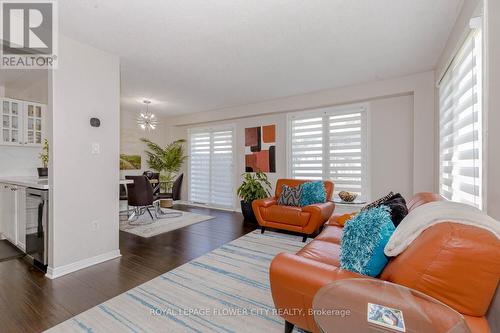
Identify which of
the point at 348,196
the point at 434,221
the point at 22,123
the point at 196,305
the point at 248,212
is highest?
the point at 22,123

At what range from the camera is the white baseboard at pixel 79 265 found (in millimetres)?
2354

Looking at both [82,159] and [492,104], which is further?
[82,159]

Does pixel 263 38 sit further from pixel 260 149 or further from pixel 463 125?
pixel 260 149

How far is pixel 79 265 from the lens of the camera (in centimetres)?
254

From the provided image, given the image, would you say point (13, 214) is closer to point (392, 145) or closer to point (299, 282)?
point (299, 282)

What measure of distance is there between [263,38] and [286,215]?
8.11ft

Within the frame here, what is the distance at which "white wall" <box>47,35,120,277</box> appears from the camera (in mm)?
2379

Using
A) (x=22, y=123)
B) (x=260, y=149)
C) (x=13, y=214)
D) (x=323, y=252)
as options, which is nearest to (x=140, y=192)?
(x=13, y=214)

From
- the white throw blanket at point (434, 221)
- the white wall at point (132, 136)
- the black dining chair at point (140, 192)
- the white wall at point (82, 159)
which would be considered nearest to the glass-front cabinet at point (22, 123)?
the black dining chair at point (140, 192)

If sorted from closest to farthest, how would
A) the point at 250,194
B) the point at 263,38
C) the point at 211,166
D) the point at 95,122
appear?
the point at 263,38, the point at 95,122, the point at 250,194, the point at 211,166

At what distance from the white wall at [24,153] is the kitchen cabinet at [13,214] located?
16.2 inches

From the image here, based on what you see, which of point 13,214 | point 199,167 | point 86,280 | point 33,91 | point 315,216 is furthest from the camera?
point 199,167

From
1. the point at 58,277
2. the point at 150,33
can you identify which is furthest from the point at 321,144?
the point at 58,277

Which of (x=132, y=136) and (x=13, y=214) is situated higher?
(x=132, y=136)
